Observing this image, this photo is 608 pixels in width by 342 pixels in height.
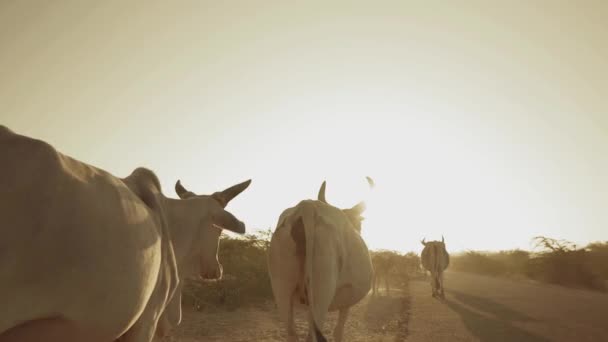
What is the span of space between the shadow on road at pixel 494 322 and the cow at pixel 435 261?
3.98 metres

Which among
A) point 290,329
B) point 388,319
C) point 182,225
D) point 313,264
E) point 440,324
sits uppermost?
point 182,225

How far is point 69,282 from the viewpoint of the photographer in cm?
162

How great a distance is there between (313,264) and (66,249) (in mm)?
3157

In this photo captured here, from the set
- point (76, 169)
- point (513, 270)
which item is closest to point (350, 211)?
point (76, 169)

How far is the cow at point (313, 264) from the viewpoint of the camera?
4461 mm

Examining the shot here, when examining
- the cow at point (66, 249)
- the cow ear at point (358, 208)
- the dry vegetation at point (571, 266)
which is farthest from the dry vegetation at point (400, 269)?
the cow at point (66, 249)

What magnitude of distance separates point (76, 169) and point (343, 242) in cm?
380

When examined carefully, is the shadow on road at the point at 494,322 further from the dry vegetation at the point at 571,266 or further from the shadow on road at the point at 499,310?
the dry vegetation at the point at 571,266

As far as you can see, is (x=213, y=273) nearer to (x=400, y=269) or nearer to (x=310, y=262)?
(x=310, y=262)

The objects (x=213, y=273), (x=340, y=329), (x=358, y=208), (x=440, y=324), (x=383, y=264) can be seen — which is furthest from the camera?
(x=383, y=264)

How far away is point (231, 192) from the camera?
3.71m

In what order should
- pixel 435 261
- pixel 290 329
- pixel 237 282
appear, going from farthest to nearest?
1. pixel 435 261
2. pixel 237 282
3. pixel 290 329

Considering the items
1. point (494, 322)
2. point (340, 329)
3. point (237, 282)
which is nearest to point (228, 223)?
point (340, 329)

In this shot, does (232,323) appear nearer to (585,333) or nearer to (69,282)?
(585,333)
